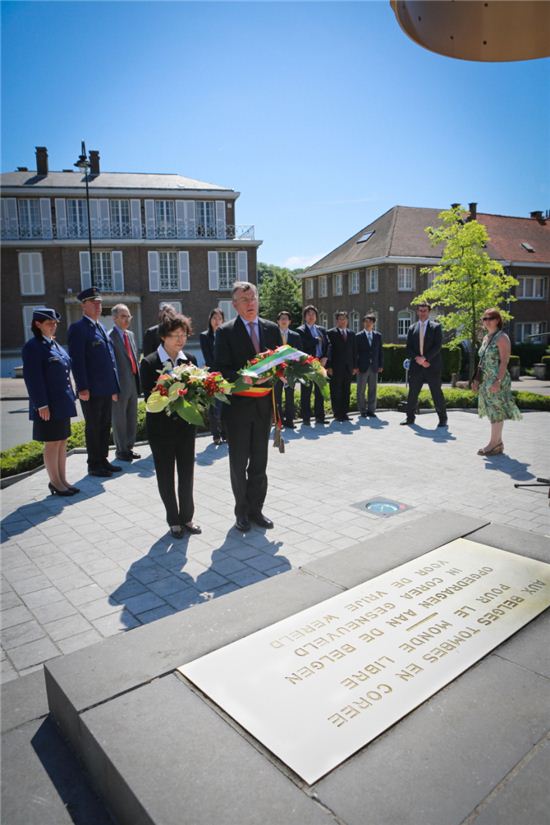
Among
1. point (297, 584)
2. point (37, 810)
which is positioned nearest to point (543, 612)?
point (297, 584)

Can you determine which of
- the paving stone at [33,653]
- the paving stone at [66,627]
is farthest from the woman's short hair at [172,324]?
the paving stone at [33,653]

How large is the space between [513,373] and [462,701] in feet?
83.3

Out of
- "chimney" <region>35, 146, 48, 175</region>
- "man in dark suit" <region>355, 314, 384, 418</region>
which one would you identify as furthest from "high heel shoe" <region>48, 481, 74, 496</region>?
"chimney" <region>35, 146, 48, 175</region>

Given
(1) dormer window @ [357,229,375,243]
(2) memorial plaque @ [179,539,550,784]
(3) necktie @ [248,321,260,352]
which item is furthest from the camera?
(1) dormer window @ [357,229,375,243]

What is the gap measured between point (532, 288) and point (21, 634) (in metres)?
42.4

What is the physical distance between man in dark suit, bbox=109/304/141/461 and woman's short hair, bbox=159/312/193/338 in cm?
287

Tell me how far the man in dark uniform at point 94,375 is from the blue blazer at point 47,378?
0.71 meters

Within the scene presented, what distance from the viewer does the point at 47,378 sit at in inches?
243

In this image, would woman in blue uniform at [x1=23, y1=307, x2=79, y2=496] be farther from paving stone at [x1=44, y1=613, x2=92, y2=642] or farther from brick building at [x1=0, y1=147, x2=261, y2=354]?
brick building at [x1=0, y1=147, x2=261, y2=354]

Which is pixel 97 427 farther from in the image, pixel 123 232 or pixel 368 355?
pixel 123 232

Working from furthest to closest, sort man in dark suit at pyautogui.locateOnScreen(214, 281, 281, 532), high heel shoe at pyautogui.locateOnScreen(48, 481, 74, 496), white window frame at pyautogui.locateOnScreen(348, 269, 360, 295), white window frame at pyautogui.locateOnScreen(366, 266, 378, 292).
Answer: white window frame at pyautogui.locateOnScreen(348, 269, 360, 295) < white window frame at pyautogui.locateOnScreen(366, 266, 378, 292) < high heel shoe at pyautogui.locateOnScreen(48, 481, 74, 496) < man in dark suit at pyautogui.locateOnScreen(214, 281, 281, 532)

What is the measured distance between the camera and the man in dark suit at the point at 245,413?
520 cm

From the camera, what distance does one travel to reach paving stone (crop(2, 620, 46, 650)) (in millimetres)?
3492

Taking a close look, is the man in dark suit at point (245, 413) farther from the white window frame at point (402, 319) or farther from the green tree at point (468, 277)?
the white window frame at point (402, 319)
